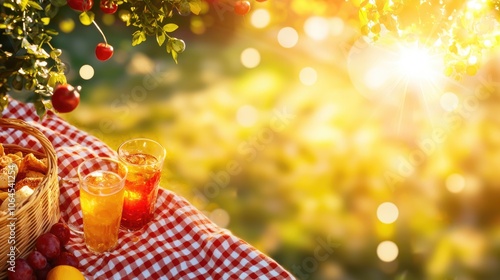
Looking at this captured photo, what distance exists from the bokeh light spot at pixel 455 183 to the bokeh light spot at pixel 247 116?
4.60 ft

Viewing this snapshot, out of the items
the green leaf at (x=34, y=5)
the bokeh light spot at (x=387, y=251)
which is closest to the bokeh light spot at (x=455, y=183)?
the bokeh light spot at (x=387, y=251)

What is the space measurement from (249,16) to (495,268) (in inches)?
126

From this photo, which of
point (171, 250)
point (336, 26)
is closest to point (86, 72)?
point (336, 26)

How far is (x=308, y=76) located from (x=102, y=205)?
10.4 ft

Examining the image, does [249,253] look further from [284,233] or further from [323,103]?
[323,103]

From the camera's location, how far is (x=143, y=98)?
5.08 meters

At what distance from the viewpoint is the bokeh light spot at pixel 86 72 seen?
5.20 metres

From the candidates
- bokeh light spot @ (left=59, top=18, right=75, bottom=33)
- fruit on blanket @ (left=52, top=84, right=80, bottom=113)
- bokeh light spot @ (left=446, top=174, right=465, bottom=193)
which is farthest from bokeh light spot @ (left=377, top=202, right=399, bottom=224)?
bokeh light spot @ (left=59, top=18, right=75, bottom=33)

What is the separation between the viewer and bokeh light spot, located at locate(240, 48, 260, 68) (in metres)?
5.68

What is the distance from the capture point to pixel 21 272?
2432mm

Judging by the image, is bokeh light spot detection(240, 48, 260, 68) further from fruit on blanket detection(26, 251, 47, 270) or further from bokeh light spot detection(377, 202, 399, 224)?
fruit on blanket detection(26, 251, 47, 270)

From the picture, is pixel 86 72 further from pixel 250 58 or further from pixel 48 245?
pixel 48 245

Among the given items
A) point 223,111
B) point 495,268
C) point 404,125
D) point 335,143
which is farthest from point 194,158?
point 495,268

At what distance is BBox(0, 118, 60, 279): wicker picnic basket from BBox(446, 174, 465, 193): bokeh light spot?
8.80 ft
